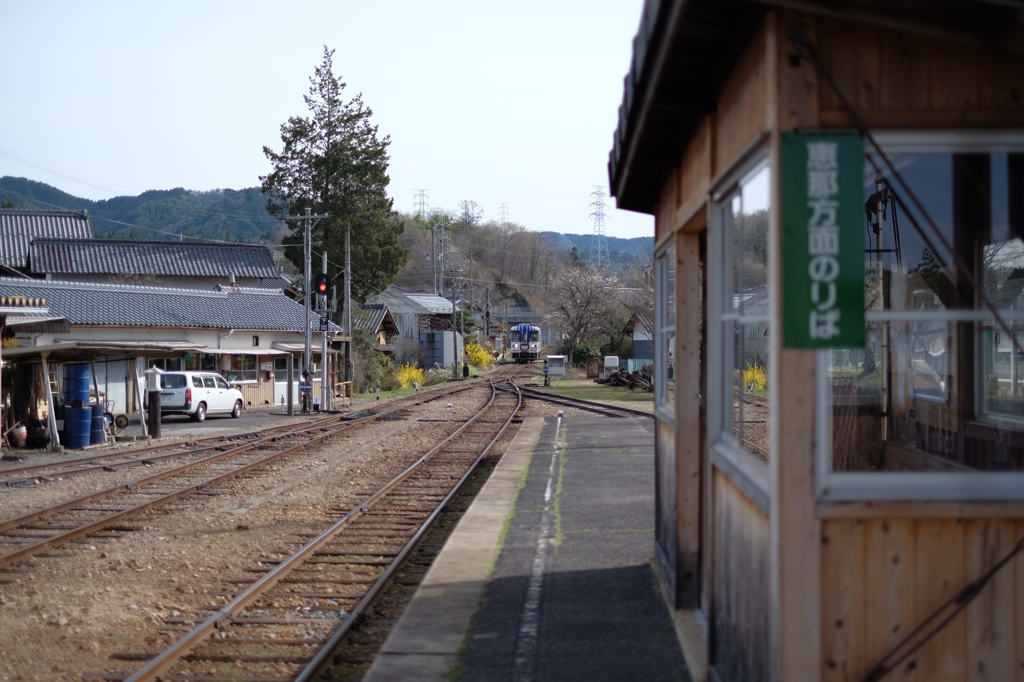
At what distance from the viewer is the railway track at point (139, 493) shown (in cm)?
995

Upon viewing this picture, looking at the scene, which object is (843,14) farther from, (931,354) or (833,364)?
(833,364)

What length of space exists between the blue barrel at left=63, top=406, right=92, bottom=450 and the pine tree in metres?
30.3

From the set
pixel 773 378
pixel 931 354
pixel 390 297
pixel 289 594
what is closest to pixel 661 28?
pixel 773 378

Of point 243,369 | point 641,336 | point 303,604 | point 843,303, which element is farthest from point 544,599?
point 641,336

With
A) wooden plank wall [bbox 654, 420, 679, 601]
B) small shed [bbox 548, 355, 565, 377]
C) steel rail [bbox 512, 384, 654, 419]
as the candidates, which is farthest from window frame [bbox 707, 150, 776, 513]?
small shed [bbox 548, 355, 565, 377]

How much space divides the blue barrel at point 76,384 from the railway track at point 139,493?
94.7 inches

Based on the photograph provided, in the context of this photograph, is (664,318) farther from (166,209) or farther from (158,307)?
(166,209)

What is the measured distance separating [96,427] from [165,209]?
142 meters

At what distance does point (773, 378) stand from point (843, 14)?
1275 mm

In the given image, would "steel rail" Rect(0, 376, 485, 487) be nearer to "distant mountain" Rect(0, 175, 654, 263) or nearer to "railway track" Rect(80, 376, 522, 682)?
"railway track" Rect(80, 376, 522, 682)

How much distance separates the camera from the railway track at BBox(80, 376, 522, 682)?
5773 mm

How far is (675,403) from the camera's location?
618 cm

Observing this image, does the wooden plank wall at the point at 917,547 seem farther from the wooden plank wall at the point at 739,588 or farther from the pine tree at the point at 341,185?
the pine tree at the point at 341,185

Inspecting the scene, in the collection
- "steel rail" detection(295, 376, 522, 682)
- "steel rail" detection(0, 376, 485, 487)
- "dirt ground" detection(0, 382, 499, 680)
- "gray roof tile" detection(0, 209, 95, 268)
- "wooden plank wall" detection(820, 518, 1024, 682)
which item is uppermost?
"gray roof tile" detection(0, 209, 95, 268)
